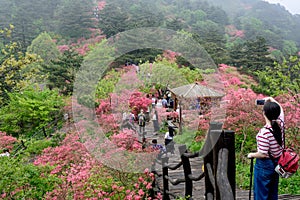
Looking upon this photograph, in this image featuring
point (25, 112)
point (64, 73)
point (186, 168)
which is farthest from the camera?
point (64, 73)

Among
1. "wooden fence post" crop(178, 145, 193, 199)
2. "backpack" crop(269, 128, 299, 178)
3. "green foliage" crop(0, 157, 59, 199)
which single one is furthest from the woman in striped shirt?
"green foliage" crop(0, 157, 59, 199)

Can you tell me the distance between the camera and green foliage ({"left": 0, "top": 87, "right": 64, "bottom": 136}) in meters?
9.52

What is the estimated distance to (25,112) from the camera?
9578 millimetres

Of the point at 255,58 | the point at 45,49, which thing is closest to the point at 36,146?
the point at 255,58

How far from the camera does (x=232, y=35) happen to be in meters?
36.6

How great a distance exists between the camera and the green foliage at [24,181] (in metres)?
3.28

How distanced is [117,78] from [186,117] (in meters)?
3.84

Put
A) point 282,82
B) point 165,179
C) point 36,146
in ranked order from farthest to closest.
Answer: point 282,82
point 36,146
point 165,179

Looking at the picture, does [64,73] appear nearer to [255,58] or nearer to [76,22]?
[255,58]

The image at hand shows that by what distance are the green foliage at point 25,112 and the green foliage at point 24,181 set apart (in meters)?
6.16

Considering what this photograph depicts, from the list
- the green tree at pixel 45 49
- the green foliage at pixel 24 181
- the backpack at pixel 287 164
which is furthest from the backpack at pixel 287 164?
the green tree at pixel 45 49

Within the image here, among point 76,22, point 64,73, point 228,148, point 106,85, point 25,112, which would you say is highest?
point 76,22

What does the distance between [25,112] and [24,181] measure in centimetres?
688

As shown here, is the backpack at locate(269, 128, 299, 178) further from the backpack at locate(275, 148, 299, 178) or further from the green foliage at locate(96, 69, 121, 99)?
the green foliage at locate(96, 69, 121, 99)
